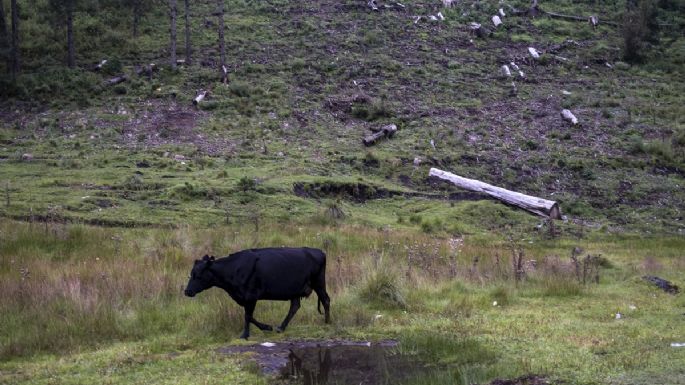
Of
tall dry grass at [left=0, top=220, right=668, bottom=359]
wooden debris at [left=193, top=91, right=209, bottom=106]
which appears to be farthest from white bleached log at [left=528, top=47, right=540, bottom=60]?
tall dry grass at [left=0, top=220, right=668, bottom=359]

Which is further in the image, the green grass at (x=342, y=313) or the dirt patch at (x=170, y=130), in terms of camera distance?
the dirt patch at (x=170, y=130)

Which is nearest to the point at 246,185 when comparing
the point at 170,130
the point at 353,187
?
the point at 353,187

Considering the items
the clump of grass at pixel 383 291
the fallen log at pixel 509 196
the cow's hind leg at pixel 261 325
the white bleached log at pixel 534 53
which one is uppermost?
the white bleached log at pixel 534 53

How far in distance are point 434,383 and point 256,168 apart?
20.9 meters

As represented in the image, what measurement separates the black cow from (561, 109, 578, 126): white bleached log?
28.7 metres

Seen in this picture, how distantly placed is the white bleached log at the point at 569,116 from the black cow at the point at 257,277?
1131 inches

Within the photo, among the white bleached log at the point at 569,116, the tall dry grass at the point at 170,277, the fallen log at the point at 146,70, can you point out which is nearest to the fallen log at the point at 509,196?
the tall dry grass at the point at 170,277

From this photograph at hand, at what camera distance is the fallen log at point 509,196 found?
26.2m

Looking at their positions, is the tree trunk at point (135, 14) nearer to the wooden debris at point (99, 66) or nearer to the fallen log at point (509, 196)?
the wooden debris at point (99, 66)

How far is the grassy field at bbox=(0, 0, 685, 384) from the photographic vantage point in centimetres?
1073

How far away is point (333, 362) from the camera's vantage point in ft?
32.1

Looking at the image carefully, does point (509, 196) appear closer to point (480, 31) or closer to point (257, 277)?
point (257, 277)

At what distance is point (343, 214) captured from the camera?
23.5 meters

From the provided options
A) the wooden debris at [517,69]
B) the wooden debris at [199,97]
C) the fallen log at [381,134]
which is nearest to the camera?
the fallen log at [381,134]
